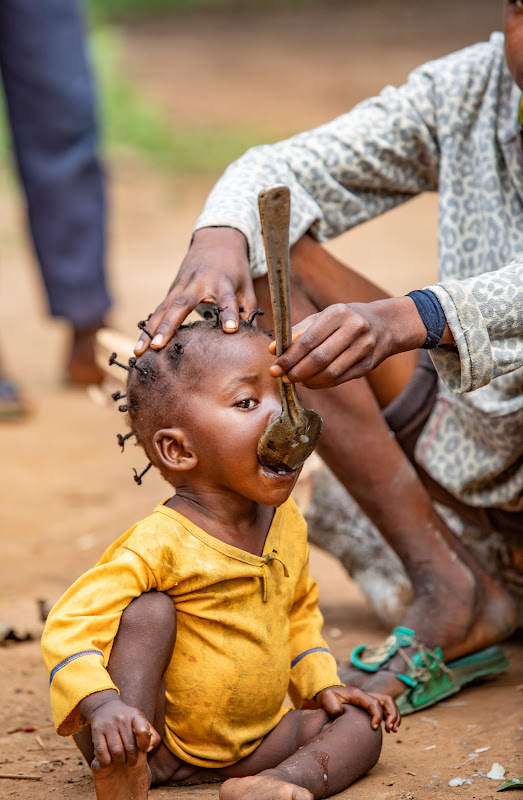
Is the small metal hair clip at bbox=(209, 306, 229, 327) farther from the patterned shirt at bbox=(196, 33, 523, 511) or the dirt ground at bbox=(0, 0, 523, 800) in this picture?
the dirt ground at bbox=(0, 0, 523, 800)

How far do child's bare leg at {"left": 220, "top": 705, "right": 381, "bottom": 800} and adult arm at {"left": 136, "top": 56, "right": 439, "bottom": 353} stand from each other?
94cm

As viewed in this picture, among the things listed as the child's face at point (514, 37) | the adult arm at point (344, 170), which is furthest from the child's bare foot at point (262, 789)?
the child's face at point (514, 37)

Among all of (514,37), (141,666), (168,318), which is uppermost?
(514,37)

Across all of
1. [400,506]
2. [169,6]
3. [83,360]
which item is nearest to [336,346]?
[400,506]

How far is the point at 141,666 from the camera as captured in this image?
1.69 metres

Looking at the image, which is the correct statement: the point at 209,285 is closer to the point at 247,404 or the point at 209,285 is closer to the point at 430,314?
the point at 247,404

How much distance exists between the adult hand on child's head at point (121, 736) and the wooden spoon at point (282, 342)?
472 millimetres

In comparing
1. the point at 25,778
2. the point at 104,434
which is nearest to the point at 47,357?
the point at 104,434

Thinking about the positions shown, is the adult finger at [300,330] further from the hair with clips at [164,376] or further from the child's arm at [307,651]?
the child's arm at [307,651]

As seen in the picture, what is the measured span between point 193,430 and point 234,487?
0.12 metres

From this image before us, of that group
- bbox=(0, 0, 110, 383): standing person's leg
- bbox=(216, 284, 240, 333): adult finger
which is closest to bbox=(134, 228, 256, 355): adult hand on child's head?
bbox=(216, 284, 240, 333): adult finger

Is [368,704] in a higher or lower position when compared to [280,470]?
lower

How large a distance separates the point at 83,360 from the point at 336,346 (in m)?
3.93

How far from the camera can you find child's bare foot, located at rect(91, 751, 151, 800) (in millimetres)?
1584
